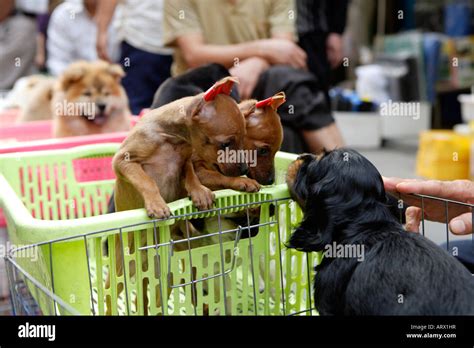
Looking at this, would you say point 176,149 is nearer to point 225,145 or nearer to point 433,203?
point 225,145

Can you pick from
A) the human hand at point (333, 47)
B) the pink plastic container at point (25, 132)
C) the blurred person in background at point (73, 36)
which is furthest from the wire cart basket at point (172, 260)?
the blurred person in background at point (73, 36)

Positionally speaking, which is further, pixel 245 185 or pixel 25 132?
pixel 25 132

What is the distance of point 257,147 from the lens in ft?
4.17

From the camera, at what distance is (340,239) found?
46.2 inches

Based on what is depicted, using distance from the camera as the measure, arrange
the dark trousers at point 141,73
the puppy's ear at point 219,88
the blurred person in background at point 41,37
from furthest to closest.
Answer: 1. the blurred person in background at point 41,37
2. the dark trousers at point 141,73
3. the puppy's ear at point 219,88

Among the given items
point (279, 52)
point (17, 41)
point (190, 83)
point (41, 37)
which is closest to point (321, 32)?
point (279, 52)

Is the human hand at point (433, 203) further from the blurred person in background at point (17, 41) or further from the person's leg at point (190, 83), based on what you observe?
the blurred person in background at point (17, 41)

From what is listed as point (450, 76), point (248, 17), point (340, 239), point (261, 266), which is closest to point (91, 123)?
point (248, 17)

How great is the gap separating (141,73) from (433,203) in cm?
114

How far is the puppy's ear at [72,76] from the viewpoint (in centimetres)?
267

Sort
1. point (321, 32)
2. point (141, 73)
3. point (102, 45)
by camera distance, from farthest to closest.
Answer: point (102, 45)
point (321, 32)
point (141, 73)

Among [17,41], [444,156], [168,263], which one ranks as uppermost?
[17,41]

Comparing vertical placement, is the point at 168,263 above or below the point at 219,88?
below

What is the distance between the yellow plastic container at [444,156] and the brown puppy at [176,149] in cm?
191
